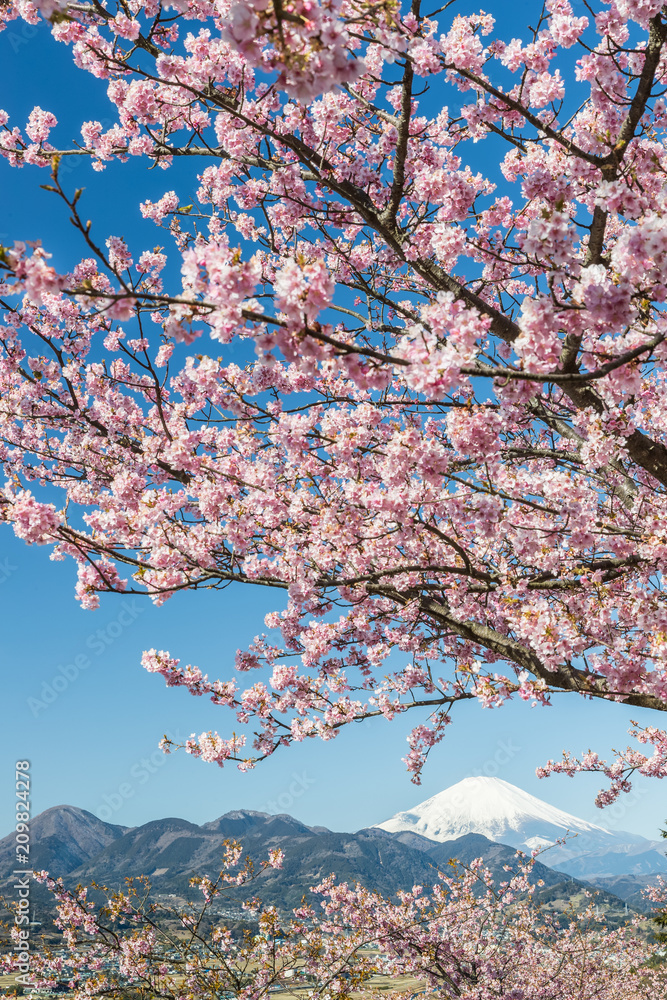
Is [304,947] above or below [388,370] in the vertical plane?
below

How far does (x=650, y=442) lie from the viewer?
206 inches

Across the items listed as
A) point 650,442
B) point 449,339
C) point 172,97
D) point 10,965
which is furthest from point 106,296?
point 10,965

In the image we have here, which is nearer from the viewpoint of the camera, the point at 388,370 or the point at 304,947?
the point at 388,370

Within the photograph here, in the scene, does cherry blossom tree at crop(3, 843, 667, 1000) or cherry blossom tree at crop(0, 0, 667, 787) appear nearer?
cherry blossom tree at crop(0, 0, 667, 787)

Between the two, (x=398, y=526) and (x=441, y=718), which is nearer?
(x=398, y=526)

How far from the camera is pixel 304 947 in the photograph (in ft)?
30.0

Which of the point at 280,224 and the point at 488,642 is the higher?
the point at 280,224

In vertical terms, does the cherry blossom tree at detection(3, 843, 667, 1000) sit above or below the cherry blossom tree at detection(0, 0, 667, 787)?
below

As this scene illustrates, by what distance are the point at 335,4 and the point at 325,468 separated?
508 cm

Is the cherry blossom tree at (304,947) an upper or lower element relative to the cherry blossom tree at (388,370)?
lower

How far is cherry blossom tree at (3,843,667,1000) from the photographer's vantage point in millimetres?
7758

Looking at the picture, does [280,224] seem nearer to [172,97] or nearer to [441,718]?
[172,97]

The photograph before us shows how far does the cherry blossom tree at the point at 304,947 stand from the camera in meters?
7.76

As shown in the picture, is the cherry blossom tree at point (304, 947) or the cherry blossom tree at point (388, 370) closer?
the cherry blossom tree at point (388, 370)
